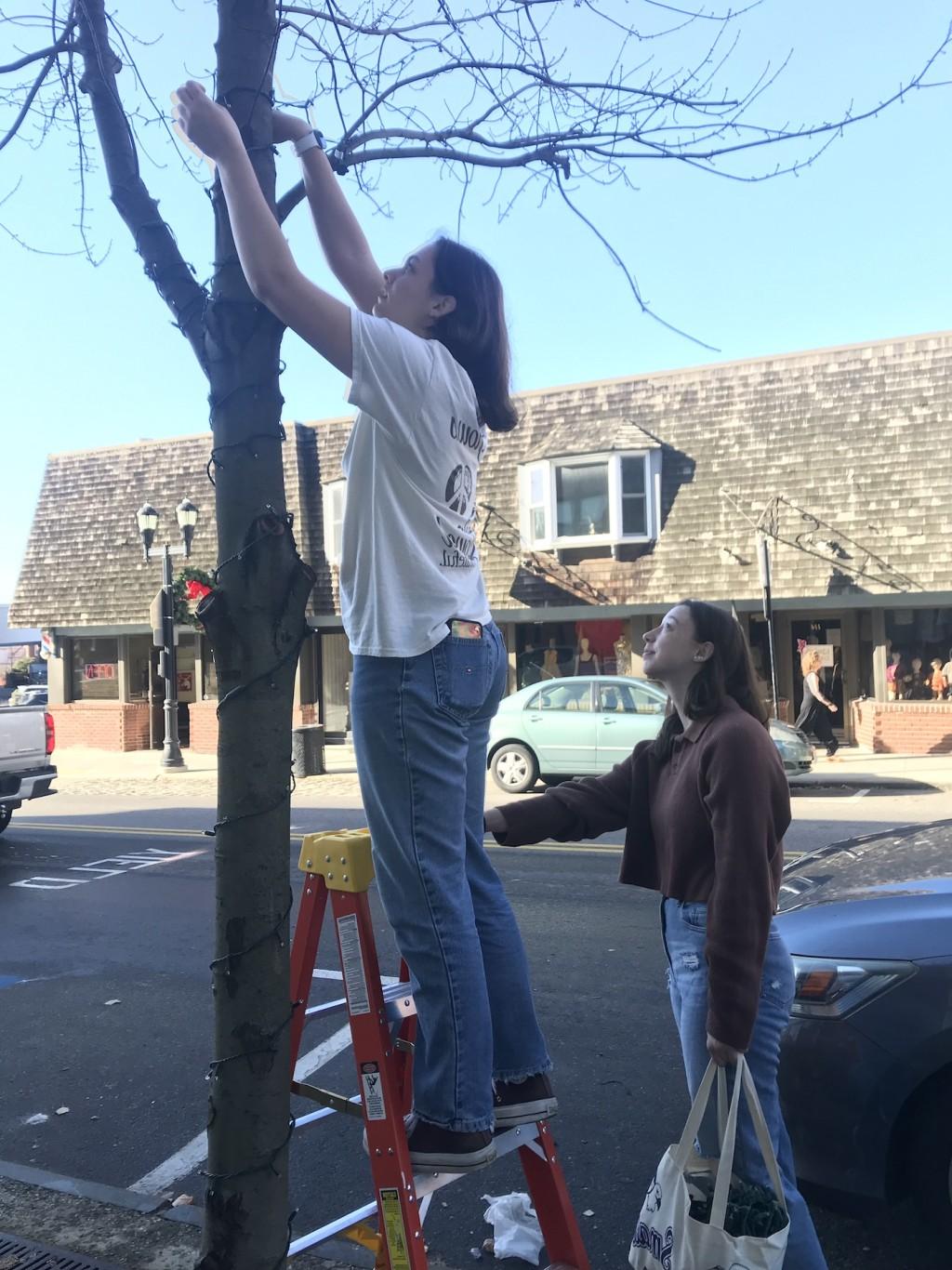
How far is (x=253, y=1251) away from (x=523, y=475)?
17.7m

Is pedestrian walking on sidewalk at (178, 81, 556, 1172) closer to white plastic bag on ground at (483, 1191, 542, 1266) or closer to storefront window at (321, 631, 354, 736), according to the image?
white plastic bag on ground at (483, 1191, 542, 1266)

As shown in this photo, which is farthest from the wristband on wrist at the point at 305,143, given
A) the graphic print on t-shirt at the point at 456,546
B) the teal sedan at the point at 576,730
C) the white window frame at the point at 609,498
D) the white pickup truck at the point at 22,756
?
the white window frame at the point at 609,498

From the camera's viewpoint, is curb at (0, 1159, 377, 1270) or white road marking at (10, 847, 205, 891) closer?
curb at (0, 1159, 377, 1270)

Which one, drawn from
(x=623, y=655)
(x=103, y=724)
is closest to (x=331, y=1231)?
(x=623, y=655)

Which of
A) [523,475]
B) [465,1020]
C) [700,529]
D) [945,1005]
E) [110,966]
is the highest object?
[523,475]

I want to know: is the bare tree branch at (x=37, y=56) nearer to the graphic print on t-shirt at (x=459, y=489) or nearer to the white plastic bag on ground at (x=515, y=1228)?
the graphic print on t-shirt at (x=459, y=489)

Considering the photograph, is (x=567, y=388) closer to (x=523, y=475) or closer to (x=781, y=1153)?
(x=523, y=475)

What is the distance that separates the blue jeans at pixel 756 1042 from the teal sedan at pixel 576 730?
10.8 m

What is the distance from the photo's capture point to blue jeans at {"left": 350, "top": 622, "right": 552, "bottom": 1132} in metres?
2.09

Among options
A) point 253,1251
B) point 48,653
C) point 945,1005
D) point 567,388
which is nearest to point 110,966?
point 253,1251

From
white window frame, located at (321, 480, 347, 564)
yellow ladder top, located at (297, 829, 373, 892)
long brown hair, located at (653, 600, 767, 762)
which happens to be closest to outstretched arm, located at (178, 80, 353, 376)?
yellow ladder top, located at (297, 829, 373, 892)

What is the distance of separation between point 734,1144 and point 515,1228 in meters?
1.25

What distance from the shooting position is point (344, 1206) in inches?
138

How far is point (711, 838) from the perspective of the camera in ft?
8.12
